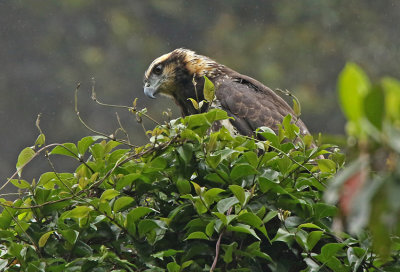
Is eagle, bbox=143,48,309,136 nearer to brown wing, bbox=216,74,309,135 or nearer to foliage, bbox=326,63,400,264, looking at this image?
brown wing, bbox=216,74,309,135

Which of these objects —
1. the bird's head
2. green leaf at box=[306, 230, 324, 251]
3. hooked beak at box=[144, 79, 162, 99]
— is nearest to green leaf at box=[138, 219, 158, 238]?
green leaf at box=[306, 230, 324, 251]

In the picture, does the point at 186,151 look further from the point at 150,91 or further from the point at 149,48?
the point at 149,48

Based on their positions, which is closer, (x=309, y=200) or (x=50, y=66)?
(x=309, y=200)

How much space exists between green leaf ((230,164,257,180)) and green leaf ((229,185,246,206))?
0.35 feet

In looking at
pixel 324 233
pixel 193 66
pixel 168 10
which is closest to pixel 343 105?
pixel 324 233

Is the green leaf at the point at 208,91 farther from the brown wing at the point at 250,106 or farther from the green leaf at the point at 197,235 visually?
the brown wing at the point at 250,106

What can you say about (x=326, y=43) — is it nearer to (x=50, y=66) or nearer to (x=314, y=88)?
(x=314, y=88)

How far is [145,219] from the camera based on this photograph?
62.1 inches

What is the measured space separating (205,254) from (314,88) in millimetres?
6396

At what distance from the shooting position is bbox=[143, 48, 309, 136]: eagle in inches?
136

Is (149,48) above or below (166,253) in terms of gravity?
below

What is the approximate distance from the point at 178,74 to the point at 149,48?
4.18 meters

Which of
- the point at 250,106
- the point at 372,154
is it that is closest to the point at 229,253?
the point at 372,154

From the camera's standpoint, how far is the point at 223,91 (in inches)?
140
